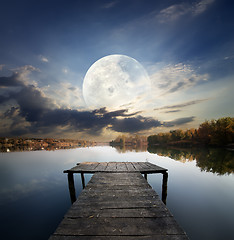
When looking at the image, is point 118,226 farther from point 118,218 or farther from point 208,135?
point 208,135

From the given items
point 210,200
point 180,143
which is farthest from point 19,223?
point 180,143

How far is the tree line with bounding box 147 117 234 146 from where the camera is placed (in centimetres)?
6321

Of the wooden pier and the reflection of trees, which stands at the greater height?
the wooden pier

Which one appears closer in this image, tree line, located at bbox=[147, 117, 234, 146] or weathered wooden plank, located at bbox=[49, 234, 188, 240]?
weathered wooden plank, located at bbox=[49, 234, 188, 240]

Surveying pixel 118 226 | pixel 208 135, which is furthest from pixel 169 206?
pixel 208 135

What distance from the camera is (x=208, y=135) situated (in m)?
77.9

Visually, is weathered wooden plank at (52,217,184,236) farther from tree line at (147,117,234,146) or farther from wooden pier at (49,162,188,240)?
tree line at (147,117,234,146)

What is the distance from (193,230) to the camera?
300 inches

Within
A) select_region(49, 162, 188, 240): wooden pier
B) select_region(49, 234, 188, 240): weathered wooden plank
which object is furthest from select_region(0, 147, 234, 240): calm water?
select_region(49, 234, 188, 240): weathered wooden plank

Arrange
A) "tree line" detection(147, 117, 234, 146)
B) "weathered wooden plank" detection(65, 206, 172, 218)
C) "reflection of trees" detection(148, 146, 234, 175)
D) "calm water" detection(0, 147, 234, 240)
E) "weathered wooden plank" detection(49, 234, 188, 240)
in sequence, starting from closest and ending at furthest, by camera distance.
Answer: "weathered wooden plank" detection(49, 234, 188, 240) < "weathered wooden plank" detection(65, 206, 172, 218) < "calm water" detection(0, 147, 234, 240) < "reflection of trees" detection(148, 146, 234, 175) < "tree line" detection(147, 117, 234, 146)

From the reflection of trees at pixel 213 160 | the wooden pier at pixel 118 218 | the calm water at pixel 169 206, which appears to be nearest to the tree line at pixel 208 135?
the reflection of trees at pixel 213 160

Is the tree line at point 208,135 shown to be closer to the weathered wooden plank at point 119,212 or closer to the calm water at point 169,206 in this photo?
the calm water at point 169,206

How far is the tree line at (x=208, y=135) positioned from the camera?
6321 centimetres

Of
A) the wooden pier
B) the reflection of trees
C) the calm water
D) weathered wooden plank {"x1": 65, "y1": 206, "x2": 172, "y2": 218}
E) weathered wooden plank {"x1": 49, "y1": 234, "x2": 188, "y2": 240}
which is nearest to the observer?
weathered wooden plank {"x1": 49, "y1": 234, "x2": 188, "y2": 240}
